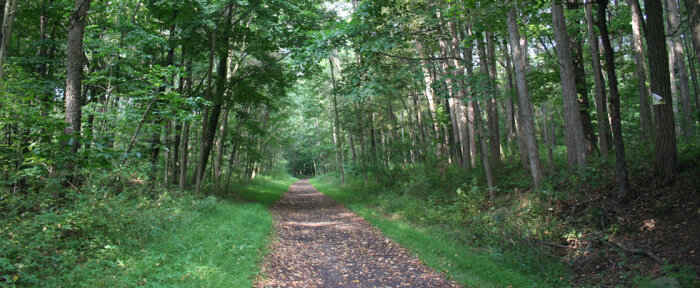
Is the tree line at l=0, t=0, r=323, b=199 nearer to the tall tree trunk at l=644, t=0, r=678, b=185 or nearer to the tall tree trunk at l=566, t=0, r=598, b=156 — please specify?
the tall tree trunk at l=644, t=0, r=678, b=185

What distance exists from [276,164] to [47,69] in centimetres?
3504

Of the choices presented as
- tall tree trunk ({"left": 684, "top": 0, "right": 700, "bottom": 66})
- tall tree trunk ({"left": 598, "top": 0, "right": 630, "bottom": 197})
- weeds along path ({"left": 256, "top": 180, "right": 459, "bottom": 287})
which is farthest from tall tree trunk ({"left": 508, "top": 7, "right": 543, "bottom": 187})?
weeds along path ({"left": 256, "top": 180, "right": 459, "bottom": 287})

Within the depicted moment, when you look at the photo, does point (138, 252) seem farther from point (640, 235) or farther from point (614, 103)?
Answer: point (614, 103)

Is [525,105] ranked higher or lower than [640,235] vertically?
higher

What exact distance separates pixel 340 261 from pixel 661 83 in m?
6.58

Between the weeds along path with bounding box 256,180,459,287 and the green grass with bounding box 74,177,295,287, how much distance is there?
41 cm

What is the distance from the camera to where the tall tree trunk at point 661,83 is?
5707 millimetres

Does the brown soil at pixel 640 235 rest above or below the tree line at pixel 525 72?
below

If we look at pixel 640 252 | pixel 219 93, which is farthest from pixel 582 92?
pixel 219 93

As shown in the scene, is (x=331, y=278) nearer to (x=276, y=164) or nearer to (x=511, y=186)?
(x=511, y=186)

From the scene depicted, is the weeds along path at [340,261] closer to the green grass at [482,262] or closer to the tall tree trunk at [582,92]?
the green grass at [482,262]

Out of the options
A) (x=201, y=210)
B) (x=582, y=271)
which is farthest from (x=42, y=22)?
(x=582, y=271)

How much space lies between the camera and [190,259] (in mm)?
5723

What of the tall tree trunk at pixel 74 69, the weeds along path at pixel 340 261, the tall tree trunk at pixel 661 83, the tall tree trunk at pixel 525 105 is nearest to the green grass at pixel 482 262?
the weeds along path at pixel 340 261
